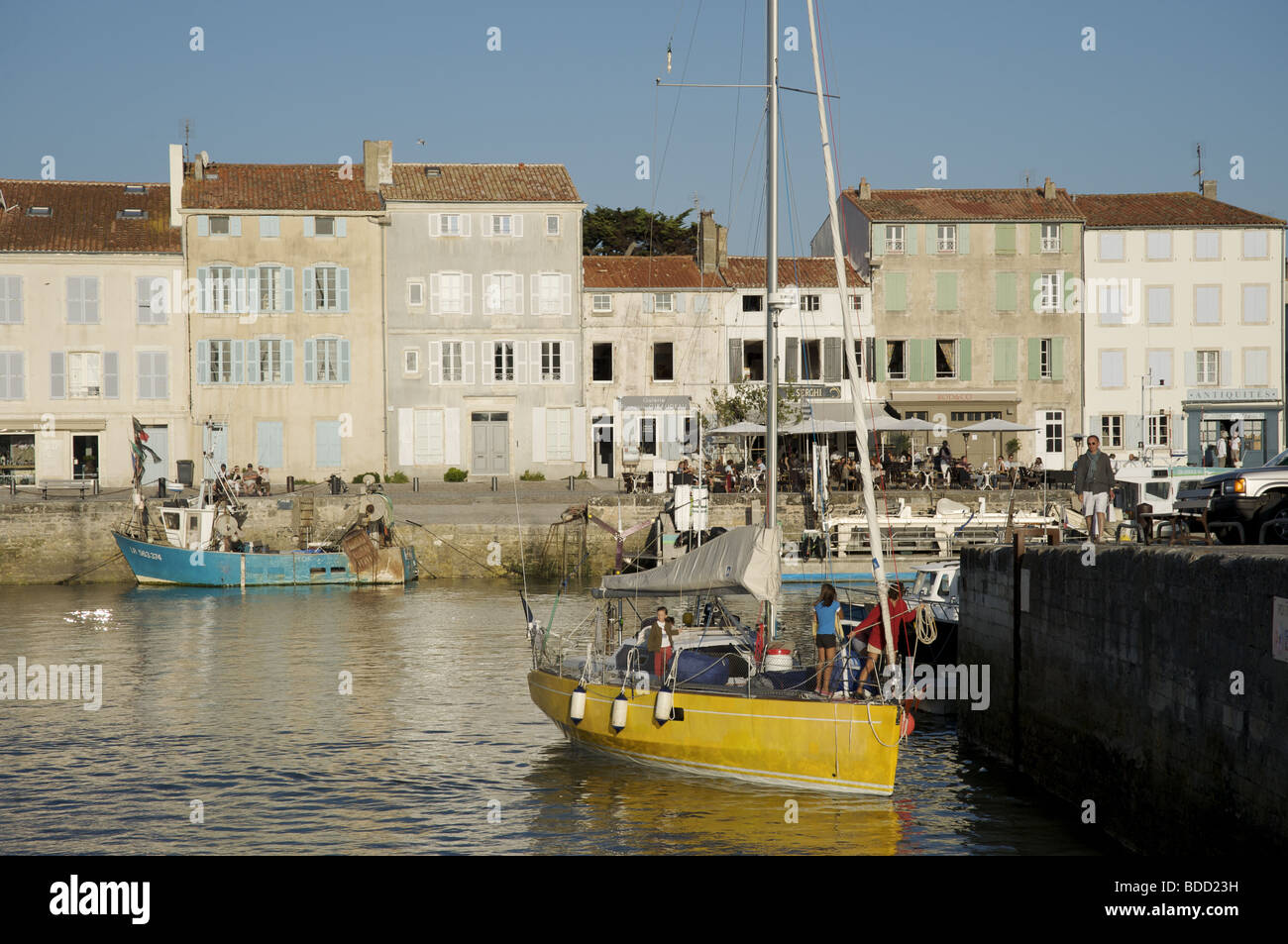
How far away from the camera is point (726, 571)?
1755 cm

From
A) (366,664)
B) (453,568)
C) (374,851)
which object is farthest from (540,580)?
(374,851)

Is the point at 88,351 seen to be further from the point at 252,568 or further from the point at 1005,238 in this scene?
the point at 1005,238

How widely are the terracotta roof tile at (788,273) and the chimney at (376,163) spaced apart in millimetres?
13885

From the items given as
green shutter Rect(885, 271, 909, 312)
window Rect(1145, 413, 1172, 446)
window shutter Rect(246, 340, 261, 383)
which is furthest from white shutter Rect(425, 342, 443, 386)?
window Rect(1145, 413, 1172, 446)

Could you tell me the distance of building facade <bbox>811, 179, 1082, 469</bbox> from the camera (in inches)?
2146

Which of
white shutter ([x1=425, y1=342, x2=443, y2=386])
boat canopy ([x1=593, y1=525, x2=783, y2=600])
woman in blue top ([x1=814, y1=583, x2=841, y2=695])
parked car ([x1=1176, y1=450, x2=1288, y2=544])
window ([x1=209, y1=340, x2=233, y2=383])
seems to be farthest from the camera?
white shutter ([x1=425, y1=342, x2=443, y2=386])

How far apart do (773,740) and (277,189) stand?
42.7 meters

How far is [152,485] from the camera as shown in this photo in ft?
167

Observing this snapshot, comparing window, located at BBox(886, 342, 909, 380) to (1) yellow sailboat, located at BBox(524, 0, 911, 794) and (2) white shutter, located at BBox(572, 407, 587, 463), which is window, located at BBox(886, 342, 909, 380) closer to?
(2) white shutter, located at BBox(572, 407, 587, 463)

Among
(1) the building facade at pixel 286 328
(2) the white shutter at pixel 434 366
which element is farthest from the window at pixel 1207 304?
(1) the building facade at pixel 286 328

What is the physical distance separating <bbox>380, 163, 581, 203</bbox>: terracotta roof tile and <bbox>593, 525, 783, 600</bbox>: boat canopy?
3633cm

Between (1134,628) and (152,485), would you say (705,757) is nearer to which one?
(1134,628)

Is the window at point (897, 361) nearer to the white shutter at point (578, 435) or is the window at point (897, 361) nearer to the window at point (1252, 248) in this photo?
the white shutter at point (578, 435)

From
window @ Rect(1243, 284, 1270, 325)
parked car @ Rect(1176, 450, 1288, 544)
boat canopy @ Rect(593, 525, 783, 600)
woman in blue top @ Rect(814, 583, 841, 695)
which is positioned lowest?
woman in blue top @ Rect(814, 583, 841, 695)
